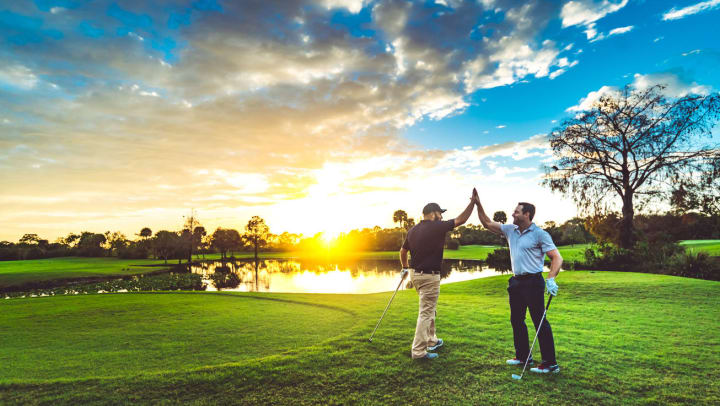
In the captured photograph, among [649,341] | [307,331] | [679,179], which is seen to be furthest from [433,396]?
[679,179]

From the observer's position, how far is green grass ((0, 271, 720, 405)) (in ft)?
14.6

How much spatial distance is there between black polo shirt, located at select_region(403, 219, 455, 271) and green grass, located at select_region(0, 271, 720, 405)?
1.59 m

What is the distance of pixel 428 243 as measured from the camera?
558 cm

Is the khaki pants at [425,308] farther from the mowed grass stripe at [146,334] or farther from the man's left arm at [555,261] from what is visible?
the mowed grass stripe at [146,334]

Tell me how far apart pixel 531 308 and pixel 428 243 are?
179 cm

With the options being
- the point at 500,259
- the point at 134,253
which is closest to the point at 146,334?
the point at 500,259

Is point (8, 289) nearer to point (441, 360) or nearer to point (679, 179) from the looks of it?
point (441, 360)

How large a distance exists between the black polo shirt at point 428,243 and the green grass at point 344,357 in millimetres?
1587

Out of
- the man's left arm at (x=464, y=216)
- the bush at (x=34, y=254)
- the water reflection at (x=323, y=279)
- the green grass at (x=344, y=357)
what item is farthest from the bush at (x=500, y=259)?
the bush at (x=34, y=254)

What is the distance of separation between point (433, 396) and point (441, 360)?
4.13 ft

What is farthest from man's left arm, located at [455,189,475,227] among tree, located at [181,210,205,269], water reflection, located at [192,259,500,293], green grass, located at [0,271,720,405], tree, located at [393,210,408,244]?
tree, located at [393,210,408,244]

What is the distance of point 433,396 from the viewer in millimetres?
4348

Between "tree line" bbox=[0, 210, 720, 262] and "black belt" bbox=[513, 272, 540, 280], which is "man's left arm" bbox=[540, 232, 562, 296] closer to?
"black belt" bbox=[513, 272, 540, 280]

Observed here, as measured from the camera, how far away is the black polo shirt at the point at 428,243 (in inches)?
217
